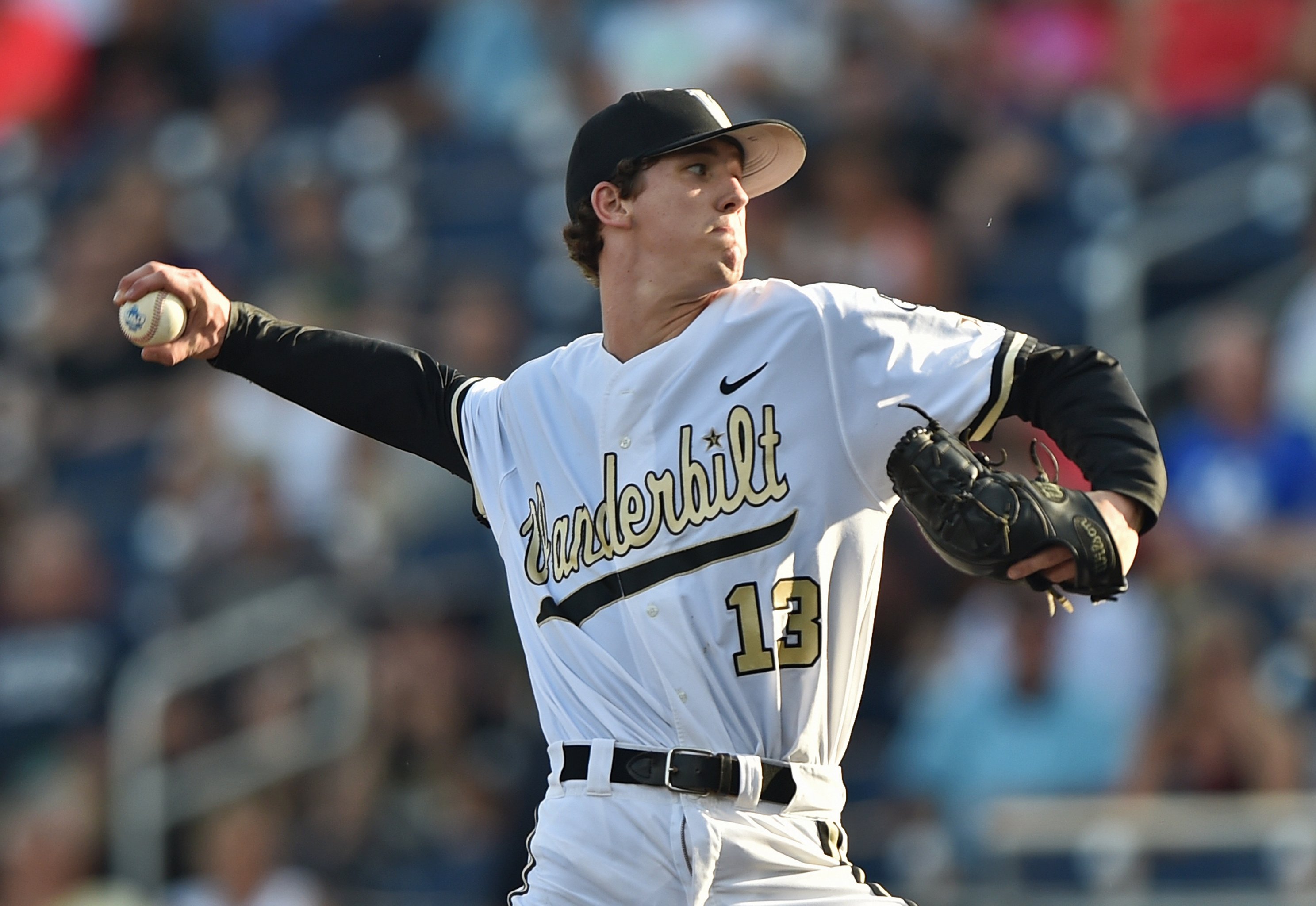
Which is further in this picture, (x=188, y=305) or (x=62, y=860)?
(x=62, y=860)

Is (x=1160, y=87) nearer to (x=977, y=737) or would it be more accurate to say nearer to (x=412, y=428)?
(x=977, y=737)

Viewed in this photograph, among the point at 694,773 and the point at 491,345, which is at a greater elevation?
the point at 491,345

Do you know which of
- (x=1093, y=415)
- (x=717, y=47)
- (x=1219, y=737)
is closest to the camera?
(x=1093, y=415)

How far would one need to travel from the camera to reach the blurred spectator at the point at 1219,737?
606 centimetres

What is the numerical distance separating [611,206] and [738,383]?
1.64 feet

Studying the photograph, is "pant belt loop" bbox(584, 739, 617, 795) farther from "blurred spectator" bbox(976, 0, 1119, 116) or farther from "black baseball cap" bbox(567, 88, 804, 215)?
"blurred spectator" bbox(976, 0, 1119, 116)

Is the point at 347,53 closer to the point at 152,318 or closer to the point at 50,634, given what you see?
the point at 50,634

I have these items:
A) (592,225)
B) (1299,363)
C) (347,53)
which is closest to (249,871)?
(592,225)

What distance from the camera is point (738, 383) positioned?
11.4 feet

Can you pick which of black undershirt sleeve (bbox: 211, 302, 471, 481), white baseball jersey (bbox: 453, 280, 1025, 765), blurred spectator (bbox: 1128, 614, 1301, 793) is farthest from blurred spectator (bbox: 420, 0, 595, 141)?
white baseball jersey (bbox: 453, 280, 1025, 765)

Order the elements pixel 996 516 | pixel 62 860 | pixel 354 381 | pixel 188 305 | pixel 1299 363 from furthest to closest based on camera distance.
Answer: pixel 62 860 < pixel 1299 363 < pixel 354 381 < pixel 188 305 < pixel 996 516

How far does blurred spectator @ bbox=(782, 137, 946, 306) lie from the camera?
7941mm

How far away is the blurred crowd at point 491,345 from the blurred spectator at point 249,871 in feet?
0.06

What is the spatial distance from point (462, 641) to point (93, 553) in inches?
91.4
